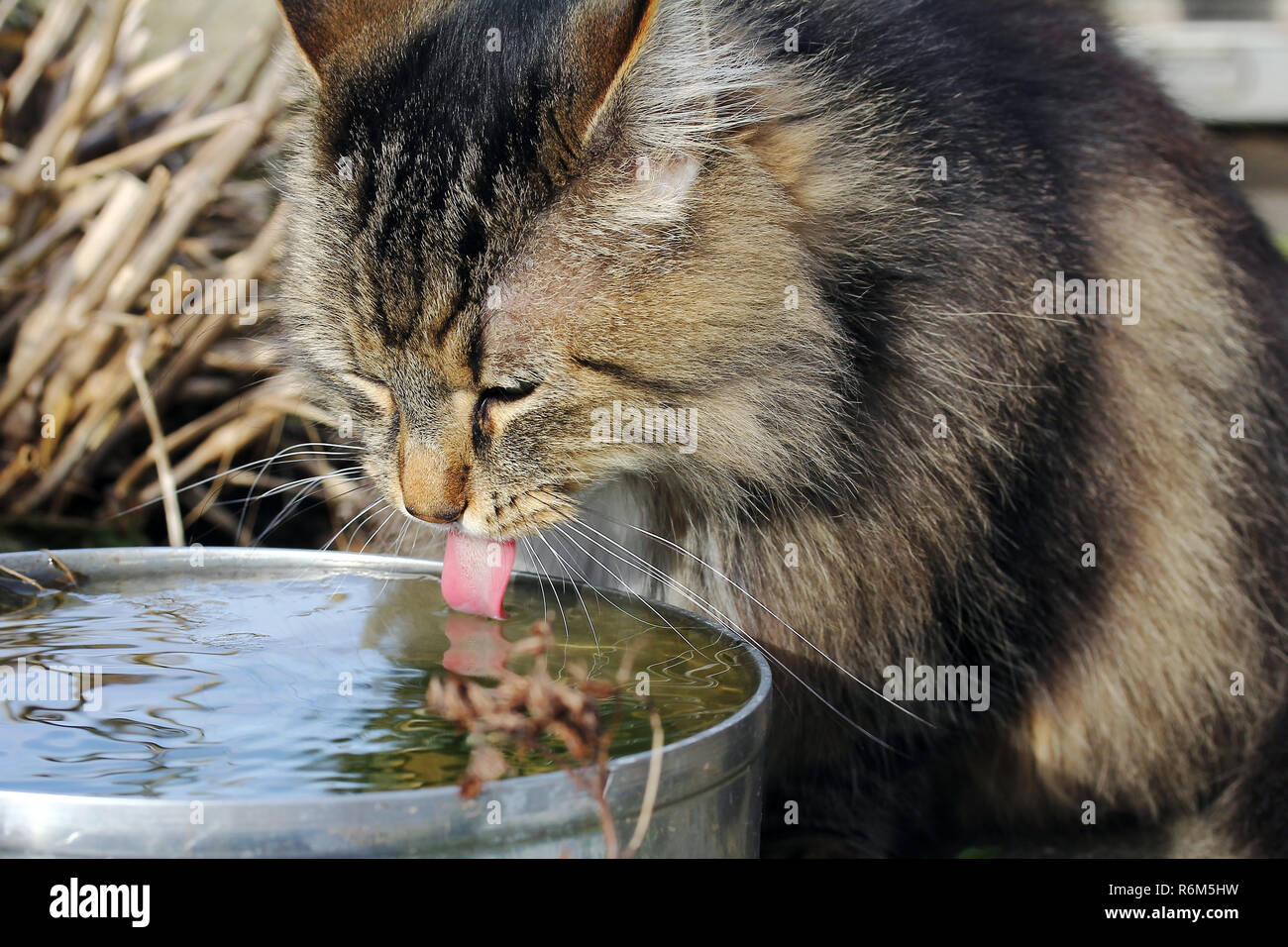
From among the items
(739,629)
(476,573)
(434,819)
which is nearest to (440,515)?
(476,573)

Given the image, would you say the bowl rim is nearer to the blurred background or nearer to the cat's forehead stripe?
the cat's forehead stripe

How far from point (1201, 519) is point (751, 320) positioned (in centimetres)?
101

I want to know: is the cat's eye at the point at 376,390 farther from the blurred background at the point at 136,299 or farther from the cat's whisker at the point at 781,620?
the blurred background at the point at 136,299

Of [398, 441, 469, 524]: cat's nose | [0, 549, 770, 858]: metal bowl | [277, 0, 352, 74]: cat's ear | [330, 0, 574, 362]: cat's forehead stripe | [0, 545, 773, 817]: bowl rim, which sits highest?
[277, 0, 352, 74]: cat's ear

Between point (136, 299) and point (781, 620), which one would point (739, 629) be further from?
point (136, 299)

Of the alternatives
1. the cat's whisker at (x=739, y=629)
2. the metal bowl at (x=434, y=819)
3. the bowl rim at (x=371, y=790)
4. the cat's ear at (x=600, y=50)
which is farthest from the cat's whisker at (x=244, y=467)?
the metal bowl at (x=434, y=819)

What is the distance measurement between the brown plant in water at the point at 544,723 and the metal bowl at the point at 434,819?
0.01 m

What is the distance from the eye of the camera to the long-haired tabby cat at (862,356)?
1784 mm

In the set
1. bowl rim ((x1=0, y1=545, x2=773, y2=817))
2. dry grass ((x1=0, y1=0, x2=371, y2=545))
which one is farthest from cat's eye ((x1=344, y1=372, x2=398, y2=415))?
dry grass ((x1=0, y1=0, x2=371, y2=545))

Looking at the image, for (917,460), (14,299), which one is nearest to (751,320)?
(917,460)

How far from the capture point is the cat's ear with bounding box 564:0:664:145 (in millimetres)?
1621

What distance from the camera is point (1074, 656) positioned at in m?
2.35
